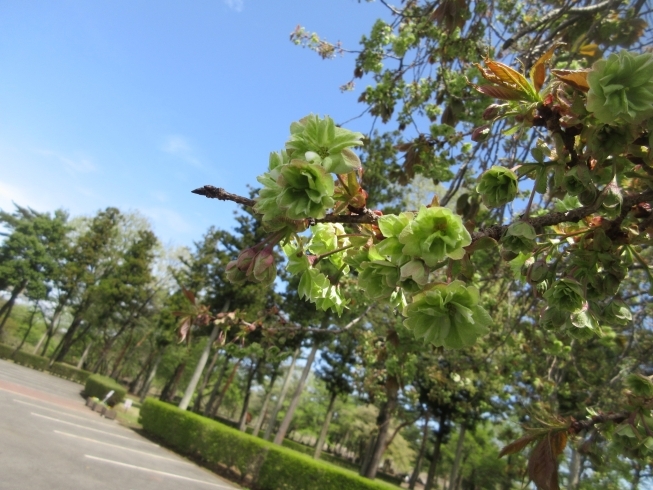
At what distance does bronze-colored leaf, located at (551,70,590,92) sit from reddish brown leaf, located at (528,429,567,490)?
1159 millimetres

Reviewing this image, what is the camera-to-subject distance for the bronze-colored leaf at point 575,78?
973mm

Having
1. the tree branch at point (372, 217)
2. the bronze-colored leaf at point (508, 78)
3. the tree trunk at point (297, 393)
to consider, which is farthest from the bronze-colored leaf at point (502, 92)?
the tree trunk at point (297, 393)

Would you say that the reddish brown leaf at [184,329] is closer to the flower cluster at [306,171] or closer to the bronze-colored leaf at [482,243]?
the flower cluster at [306,171]

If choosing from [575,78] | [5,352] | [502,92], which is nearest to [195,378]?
[5,352]

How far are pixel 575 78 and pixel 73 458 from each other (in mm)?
10817

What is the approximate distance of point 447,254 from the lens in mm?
874

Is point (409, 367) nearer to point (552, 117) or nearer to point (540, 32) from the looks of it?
point (540, 32)

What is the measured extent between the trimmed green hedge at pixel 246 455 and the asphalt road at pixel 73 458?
1018 mm

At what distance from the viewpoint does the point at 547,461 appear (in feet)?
4.54

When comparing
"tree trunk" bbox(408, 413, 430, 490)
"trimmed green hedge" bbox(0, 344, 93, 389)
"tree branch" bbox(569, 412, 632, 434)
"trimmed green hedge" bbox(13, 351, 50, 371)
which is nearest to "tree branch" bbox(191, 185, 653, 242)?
"tree branch" bbox(569, 412, 632, 434)

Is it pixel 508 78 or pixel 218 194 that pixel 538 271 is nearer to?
pixel 508 78

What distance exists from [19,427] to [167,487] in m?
3.67

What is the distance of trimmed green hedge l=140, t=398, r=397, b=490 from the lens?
12547 millimetres

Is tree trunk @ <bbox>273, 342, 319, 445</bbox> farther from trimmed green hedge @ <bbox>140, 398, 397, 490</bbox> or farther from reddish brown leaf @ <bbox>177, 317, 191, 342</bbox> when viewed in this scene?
reddish brown leaf @ <bbox>177, 317, 191, 342</bbox>
